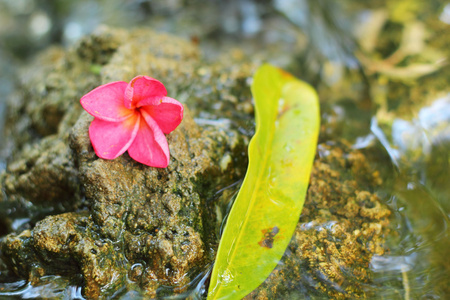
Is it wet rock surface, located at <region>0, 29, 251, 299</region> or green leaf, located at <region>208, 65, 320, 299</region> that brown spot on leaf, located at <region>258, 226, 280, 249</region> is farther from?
wet rock surface, located at <region>0, 29, 251, 299</region>

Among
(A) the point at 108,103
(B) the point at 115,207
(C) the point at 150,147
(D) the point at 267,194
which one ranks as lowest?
(D) the point at 267,194

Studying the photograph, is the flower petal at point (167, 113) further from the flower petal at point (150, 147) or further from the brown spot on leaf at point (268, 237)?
the brown spot on leaf at point (268, 237)

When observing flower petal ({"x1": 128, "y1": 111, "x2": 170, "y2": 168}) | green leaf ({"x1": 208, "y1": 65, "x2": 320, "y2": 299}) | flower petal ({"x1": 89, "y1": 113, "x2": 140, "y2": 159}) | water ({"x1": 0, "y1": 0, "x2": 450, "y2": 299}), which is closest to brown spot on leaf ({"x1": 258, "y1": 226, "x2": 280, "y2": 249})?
green leaf ({"x1": 208, "y1": 65, "x2": 320, "y2": 299})

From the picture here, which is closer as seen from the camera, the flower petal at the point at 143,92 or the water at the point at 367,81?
the flower petal at the point at 143,92

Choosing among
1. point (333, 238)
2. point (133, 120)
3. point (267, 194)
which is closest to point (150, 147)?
point (133, 120)

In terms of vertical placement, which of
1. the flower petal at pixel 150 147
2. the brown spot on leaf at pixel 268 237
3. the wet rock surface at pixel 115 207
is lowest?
the brown spot on leaf at pixel 268 237

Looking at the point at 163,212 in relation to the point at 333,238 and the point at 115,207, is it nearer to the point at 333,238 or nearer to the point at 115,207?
the point at 115,207

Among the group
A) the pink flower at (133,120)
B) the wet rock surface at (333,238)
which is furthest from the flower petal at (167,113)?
the wet rock surface at (333,238)

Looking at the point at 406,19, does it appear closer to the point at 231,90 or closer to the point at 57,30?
the point at 231,90
